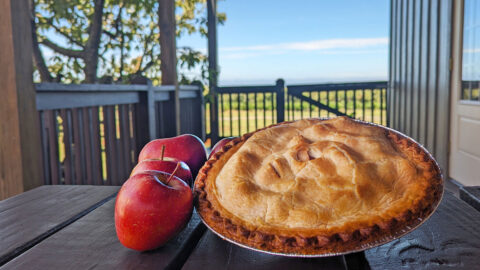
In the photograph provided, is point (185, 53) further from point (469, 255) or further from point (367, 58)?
point (367, 58)

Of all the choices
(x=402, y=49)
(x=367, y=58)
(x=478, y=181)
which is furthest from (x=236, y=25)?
(x=478, y=181)

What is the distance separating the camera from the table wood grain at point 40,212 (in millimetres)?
756

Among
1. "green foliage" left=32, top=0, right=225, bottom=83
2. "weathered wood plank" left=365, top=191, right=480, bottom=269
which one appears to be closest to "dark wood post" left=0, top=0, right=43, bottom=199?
"weathered wood plank" left=365, top=191, right=480, bottom=269

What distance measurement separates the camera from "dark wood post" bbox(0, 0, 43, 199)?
1786 mm

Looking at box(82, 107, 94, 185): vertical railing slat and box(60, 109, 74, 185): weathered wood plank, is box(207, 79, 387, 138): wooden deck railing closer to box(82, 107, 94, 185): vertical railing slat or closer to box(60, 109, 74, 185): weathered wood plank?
box(82, 107, 94, 185): vertical railing slat

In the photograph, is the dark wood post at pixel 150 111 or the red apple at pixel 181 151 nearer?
the red apple at pixel 181 151

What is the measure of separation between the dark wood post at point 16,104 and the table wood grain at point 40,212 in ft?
2.72

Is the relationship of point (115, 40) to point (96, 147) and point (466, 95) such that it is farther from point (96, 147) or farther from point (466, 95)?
point (466, 95)

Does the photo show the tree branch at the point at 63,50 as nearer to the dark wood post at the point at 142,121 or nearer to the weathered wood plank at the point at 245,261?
the dark wood post at the point at 142,121

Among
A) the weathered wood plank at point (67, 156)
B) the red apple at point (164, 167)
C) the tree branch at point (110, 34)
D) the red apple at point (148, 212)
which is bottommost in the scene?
the weathered wood plank at point (67, 156)

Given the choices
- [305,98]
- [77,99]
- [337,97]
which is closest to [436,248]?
[77,99]

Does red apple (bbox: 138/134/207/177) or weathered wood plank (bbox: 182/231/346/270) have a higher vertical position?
red apple (bbox: 138/134/207/177)

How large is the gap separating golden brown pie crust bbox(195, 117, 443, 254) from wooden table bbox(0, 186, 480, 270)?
69 millimetres

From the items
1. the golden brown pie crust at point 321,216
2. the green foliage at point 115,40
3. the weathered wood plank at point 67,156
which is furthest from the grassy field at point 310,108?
the golden brown pie crust at point 321,216
